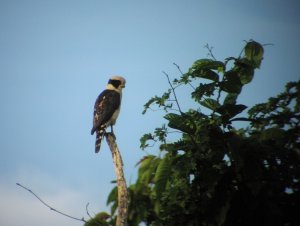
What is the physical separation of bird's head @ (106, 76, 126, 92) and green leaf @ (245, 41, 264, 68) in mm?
5938

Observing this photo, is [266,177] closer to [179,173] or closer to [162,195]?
[179,173]

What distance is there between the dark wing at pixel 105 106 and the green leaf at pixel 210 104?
4324 mm

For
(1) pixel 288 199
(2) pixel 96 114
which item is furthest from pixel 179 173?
(2) pixel 96 114

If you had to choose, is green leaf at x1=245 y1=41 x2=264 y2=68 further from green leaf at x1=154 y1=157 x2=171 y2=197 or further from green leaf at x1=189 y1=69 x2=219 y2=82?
green leaf at x1=154 y1=157 x2=171 y2=197

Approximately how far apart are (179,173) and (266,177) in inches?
30.3

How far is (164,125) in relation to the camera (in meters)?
3.77

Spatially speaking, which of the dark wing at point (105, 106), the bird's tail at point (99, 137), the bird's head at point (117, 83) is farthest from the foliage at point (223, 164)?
the bird's head at point (117, 83)

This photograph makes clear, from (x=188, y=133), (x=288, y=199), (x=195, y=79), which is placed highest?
(x=195, y=79)

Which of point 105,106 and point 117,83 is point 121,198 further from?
point 117,83

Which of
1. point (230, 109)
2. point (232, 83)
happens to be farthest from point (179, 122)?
point (232, 83)

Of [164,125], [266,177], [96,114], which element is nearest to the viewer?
[266,177]

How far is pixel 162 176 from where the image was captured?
3326 millimetres

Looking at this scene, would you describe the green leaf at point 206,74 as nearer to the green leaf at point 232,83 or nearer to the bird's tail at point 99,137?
the green leaf at point 232,83

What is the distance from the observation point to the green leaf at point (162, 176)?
10.8 ft
